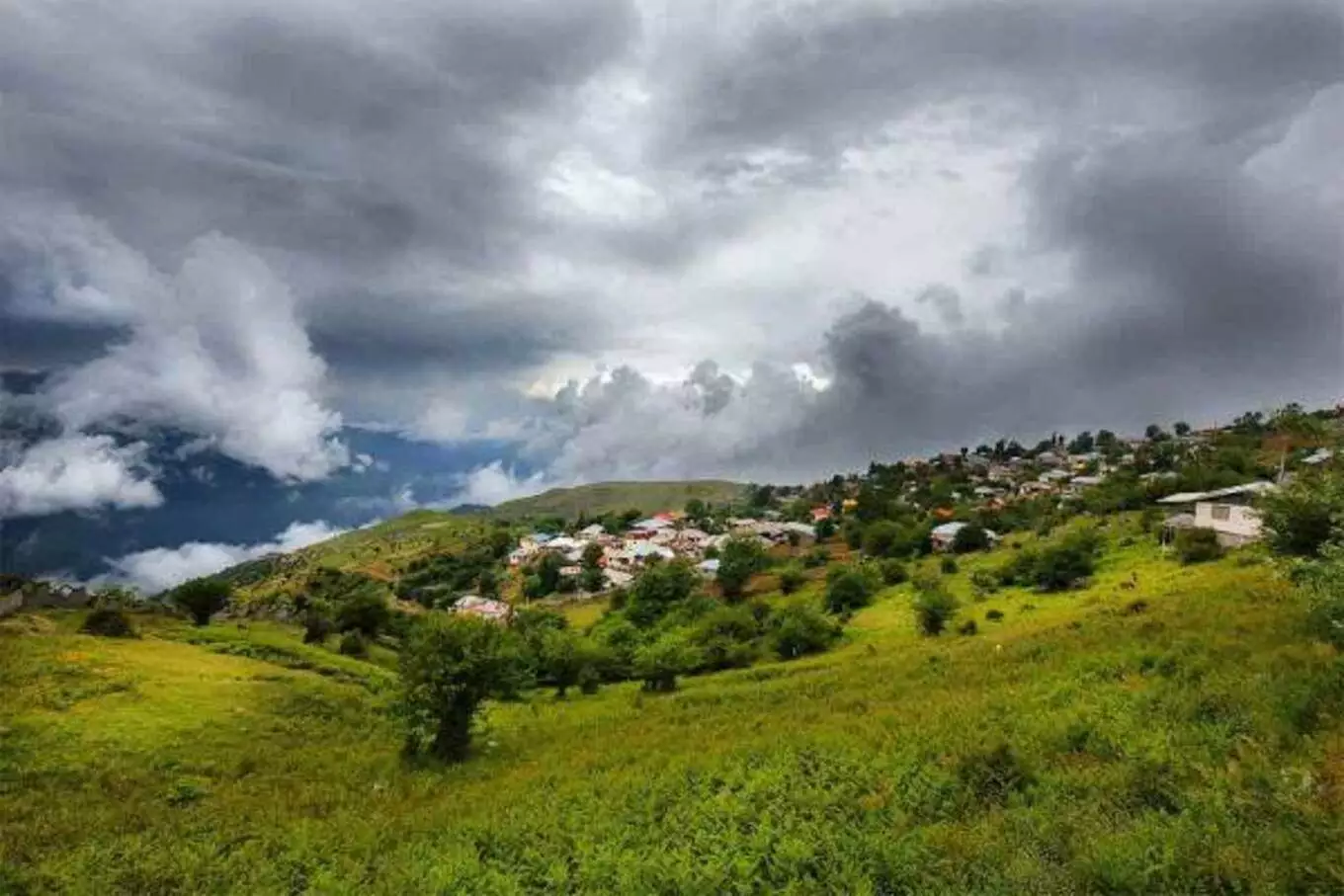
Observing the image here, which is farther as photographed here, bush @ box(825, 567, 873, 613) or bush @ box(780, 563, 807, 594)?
bush @ box(780, 563, 807, 594)

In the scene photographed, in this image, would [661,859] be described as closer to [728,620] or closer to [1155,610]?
[1155,610]

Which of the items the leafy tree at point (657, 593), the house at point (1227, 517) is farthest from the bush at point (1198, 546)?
the leafy tree at point (657, 593)

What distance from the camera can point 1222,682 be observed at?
741 inches

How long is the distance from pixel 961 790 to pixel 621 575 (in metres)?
120

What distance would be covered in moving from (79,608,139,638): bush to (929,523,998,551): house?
80004 millimetres

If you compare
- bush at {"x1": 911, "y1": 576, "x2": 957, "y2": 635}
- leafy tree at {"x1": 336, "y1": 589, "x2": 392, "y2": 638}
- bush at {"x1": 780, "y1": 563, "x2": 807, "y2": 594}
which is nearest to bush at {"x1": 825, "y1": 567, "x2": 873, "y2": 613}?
bush at {"x1": 780, "y1": 563, "x2": 807, "y2": 594}

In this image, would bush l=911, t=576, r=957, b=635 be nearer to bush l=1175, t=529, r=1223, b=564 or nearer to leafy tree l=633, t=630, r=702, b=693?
leafy tree l=633, t=630, r=702, b=693

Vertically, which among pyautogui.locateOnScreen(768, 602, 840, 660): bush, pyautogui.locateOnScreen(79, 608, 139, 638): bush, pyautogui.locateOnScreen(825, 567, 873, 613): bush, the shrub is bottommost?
pyautogui.locateOnScreen(768, 602, 840, 660): bush

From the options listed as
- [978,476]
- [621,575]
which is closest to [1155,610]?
[621,575]

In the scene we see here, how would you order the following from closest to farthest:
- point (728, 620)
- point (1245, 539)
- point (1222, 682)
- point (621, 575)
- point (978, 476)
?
point (1222, 682) → point (1245, 539) → point (728, 620) → point (621, 575) → point (978, 476)

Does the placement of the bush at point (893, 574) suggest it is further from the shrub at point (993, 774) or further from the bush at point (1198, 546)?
the shrub at point (993, 774)

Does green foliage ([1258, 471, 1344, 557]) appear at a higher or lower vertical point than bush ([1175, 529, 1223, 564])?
higher

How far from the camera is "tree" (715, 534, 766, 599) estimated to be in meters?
101

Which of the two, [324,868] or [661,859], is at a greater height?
[661,859]
